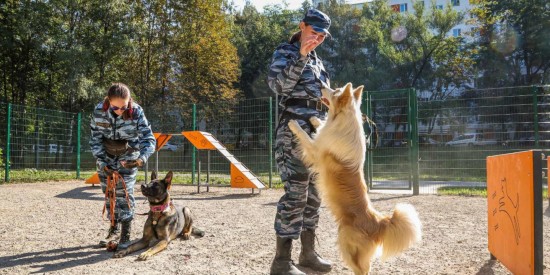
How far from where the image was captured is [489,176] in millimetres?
4270

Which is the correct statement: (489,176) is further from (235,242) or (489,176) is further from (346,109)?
(235,242)

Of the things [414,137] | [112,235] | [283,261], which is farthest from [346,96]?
[414,137]

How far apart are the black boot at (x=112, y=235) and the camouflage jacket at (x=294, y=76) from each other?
2.66 m

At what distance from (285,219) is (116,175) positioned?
2.09 m

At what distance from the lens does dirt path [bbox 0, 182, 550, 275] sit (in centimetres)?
411

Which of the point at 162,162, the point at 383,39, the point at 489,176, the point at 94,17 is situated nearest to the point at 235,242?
the point at 489,176

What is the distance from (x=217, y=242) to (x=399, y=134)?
7176 mm

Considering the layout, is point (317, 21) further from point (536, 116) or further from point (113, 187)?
point (536, 116)

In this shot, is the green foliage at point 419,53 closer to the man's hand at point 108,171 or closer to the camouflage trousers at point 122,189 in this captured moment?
the camouflage trousers at point 122,189

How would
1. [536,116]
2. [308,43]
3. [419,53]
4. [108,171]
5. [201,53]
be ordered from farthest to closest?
[419,53] < [201,53] < [536,116] < [108,171] < [308,43]

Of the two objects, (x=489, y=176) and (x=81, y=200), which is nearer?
(x=489, y=176)

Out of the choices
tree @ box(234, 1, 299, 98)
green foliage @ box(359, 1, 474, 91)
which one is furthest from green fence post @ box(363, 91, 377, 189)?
tree @ box(234, 1, 299, 98)

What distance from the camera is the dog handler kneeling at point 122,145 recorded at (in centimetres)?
470

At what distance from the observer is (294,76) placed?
11.5 ft
